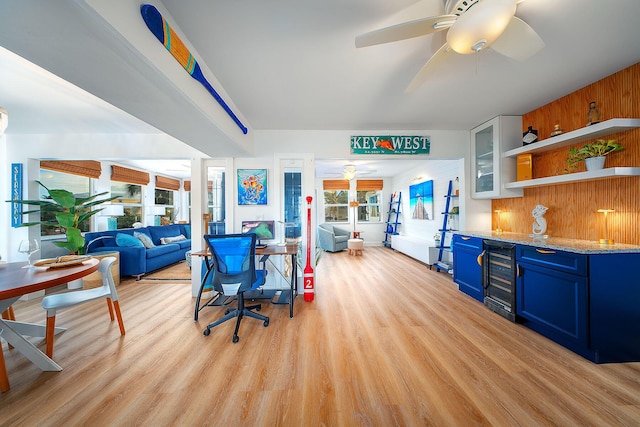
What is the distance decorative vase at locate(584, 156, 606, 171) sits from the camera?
211 centimetres

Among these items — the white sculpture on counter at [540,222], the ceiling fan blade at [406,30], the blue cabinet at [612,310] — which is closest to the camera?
the ceiling fan blade at [406,30]

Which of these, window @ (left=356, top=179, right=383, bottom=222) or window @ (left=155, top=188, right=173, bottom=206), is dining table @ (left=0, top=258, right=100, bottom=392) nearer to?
window @ (left=155, top=188, right=173, bottom=206)

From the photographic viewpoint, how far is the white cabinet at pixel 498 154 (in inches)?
122

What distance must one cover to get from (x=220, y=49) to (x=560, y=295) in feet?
11.9

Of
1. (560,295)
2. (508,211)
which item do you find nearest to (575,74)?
Result: (508,211)

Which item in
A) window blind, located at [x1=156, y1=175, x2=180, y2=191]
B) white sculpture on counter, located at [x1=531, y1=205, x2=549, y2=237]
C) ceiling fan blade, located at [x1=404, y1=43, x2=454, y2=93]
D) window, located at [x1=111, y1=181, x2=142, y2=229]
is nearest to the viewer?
ceiling fan blade, located at [x1=404, y1=43, x2=454, y2=93]

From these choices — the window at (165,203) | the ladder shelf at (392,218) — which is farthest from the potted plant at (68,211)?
the ladder shelf at (392,218)

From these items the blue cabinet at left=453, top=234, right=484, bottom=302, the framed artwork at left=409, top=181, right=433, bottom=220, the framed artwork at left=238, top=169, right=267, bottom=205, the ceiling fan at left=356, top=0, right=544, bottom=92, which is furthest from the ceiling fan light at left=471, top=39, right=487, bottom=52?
the framed artwork at left=409, top=181, right=433, bottom=220

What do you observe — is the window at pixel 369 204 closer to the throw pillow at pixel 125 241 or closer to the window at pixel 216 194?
the window at pixel 216 194

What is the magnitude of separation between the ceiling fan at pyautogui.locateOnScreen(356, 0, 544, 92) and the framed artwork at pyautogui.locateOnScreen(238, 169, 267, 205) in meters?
2.58

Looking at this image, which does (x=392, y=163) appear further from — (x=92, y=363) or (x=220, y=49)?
(x=92, y=363)

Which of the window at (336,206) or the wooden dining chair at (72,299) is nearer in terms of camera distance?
the wooden dining chair at (72,299)

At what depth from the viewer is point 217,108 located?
2.20 meters

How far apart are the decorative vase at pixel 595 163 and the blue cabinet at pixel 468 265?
1240 mm
